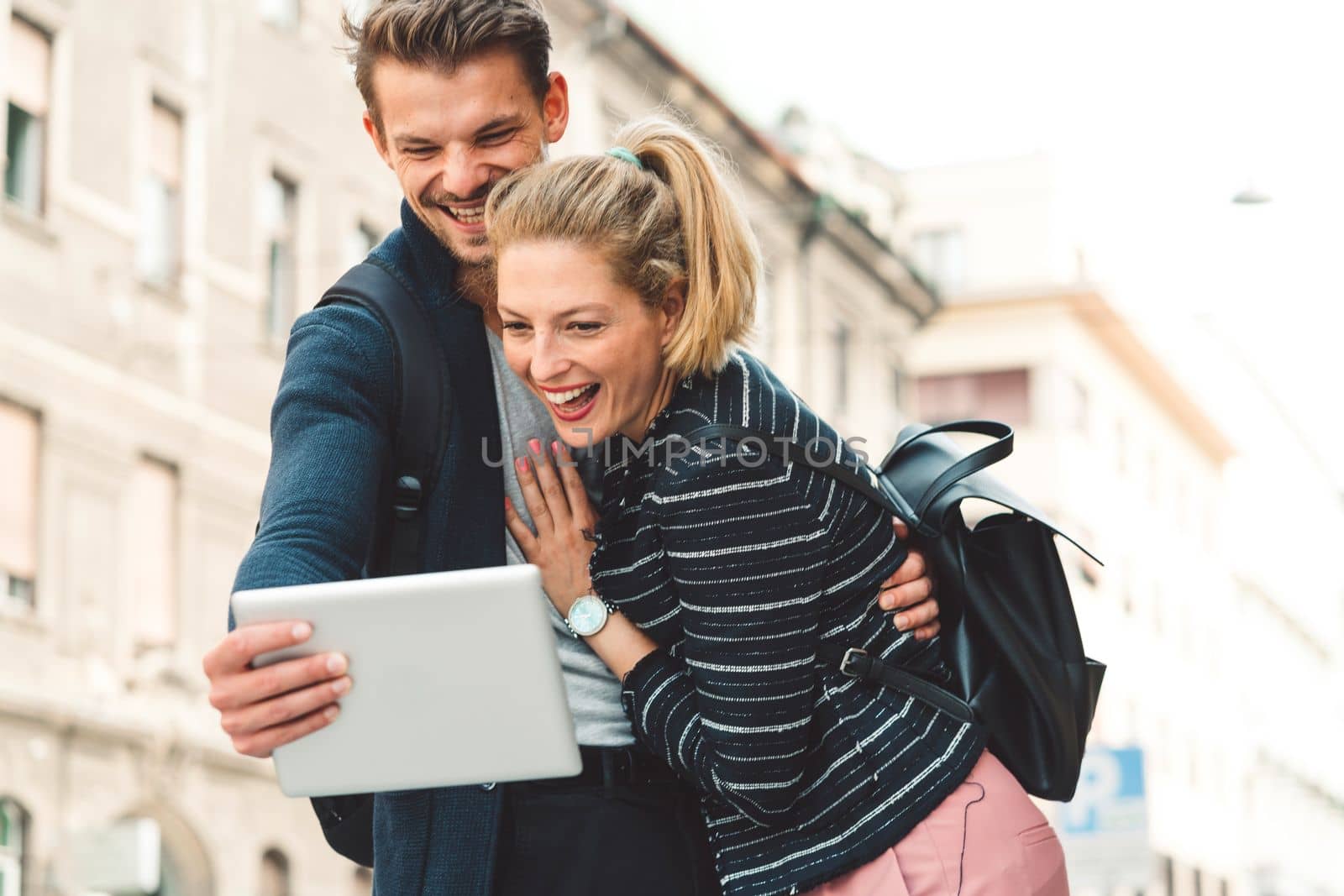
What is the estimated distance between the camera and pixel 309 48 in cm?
1595

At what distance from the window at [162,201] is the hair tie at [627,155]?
1213cm

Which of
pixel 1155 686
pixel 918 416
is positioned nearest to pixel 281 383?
pixel 918 416

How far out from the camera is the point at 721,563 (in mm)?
2166

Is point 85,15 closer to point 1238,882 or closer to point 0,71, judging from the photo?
point 0,71

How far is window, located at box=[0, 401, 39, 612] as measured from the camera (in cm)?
1257

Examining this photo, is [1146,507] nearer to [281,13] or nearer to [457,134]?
[281,13]

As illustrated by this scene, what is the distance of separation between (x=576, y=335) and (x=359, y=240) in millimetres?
14469

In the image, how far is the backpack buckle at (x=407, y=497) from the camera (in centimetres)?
224

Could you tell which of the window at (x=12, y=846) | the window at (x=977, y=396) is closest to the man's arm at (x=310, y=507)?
the window at (x=12, y=846)

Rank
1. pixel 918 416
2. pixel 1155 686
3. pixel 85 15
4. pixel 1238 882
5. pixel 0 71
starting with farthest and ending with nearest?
pixel 1238 882
pixel 1155 686
pixel 918 416
pixel 85 15
pixel 0 71

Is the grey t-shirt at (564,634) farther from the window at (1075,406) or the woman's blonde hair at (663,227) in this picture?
the window at (1075,406)

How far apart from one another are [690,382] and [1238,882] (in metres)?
42.7

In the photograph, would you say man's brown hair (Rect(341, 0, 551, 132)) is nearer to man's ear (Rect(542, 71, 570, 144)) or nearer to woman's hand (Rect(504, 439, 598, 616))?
man's ear (Rect(542, 71, 570, 144))

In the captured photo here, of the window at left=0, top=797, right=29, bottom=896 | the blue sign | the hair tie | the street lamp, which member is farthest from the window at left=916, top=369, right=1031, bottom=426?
the hair tie
